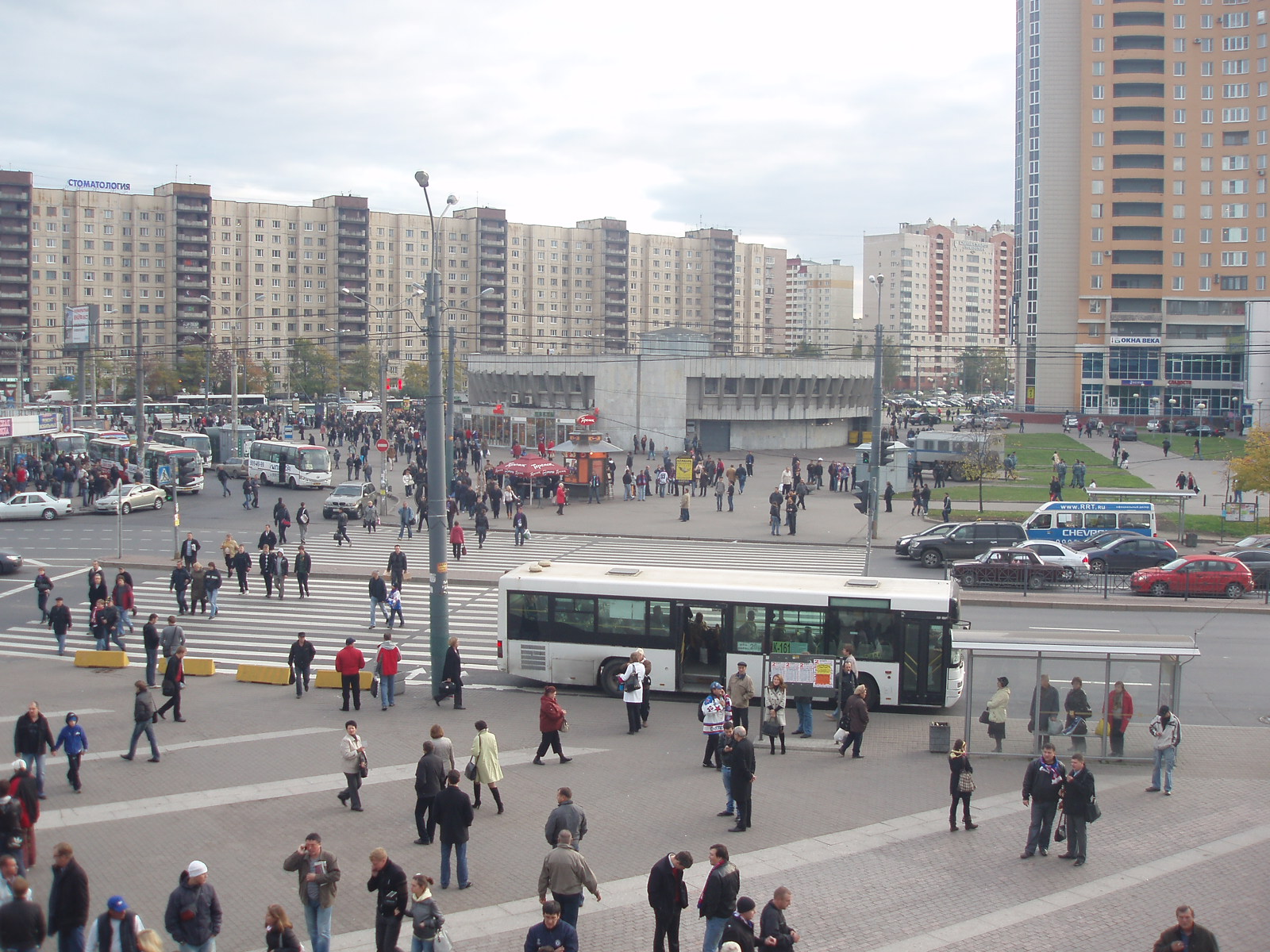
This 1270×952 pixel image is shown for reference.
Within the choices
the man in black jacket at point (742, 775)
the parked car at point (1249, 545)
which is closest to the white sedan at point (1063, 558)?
the parked car at point (1249, 545)

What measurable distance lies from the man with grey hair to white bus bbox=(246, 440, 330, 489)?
4600 cm

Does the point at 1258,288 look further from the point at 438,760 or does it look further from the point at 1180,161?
the point at 438,760

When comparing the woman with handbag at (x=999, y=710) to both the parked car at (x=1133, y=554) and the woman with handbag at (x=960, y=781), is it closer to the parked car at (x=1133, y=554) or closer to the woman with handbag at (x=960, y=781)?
the woman with handbag at (x=960, y=781)

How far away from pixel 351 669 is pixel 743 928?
35.3 ft

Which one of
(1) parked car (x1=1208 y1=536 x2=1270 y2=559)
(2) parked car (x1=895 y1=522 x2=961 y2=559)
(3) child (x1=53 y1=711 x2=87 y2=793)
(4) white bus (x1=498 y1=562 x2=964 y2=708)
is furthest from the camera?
(2) parked car (x1=895 y1=522 x2=961 y2=559)

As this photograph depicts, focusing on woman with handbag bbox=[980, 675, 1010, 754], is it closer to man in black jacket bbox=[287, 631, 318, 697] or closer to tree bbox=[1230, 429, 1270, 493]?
man in black jacket bbox=[287, 631, 318, 697]

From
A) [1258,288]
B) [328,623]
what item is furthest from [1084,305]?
[328,623]

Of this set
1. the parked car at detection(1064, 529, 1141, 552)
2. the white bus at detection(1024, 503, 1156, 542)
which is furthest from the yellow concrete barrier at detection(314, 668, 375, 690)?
the white bus at detection(1024, 503, 1156, 542)

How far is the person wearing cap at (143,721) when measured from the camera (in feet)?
48.3

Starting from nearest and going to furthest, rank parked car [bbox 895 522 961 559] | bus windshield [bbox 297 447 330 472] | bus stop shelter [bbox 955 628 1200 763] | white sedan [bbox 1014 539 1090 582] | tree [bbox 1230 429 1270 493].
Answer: bus stop shelter [bbox 955 628 1200 763] < white sedan [bbox 1014 539 1090 582] < parked car [bbox 895 522 961 559] < tree [bbox 1230 429 1270 493] < bus windshield [bbox 297 447 330 472]

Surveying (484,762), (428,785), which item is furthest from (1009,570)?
(428,785)

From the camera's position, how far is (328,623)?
2531 cm

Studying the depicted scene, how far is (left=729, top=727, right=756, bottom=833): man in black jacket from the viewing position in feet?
40.6

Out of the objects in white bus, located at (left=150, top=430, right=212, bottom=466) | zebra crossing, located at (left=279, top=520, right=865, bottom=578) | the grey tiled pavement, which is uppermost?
white bus, located at (left=150, top=430, right=212, bottom=466)
